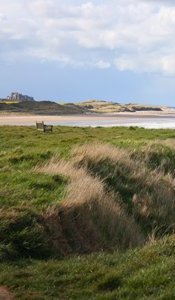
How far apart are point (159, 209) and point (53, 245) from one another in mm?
6021

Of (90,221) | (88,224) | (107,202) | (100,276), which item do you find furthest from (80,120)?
(100,276)

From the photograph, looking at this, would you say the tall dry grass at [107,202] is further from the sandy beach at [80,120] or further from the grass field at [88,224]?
the sandy beach at [80,120]

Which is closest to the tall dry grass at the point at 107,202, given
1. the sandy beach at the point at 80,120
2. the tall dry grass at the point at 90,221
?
the tall dry grass at the point at 90,221

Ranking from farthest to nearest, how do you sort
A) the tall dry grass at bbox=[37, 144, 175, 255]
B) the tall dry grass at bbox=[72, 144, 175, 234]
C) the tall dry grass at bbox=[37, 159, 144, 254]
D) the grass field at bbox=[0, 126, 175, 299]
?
the tall dry grass at bbox=[72, 144, 175, 234], the tall dry grass at bbox=[37, 144, 175, 255], the tall dry grass at bbox=[37, 159, 144, 254], the grass field at bbox=[0, 126, 175, 299]

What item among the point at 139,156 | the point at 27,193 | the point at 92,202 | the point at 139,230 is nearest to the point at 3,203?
the point at 27,193

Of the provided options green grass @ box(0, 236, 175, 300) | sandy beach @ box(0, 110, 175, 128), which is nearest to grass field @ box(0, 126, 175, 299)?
green grass @ box(0, 236, 175, 300)

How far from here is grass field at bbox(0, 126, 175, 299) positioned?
8.51m

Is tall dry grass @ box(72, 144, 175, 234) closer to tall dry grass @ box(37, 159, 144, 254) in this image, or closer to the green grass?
tall dry grass @ box(37, 159, 144, 254)

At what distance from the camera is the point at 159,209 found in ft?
56.5

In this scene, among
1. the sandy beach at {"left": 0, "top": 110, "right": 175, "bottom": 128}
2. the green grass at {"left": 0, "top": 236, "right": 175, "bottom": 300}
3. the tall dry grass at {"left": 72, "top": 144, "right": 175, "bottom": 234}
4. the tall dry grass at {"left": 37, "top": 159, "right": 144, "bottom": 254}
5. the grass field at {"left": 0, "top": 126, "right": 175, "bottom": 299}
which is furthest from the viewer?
the sandy beach at {"left": 0, "top": 110, "right": 175, "bottom": 128}

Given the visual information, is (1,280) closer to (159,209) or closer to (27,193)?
(27,193)

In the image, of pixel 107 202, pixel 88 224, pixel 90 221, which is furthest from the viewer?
pixel 107 202

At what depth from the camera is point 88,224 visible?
13430mm

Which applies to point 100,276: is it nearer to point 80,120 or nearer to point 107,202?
point 107,202
